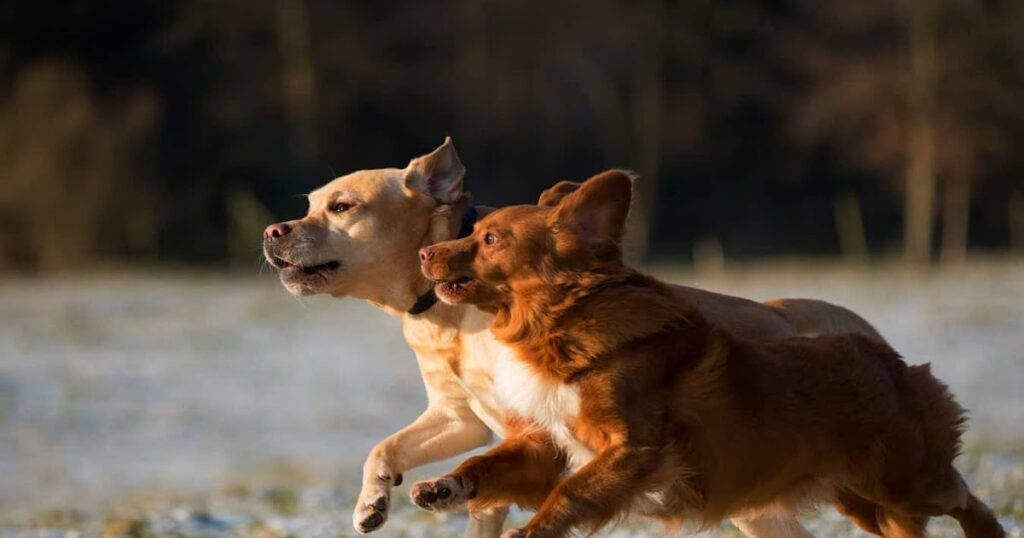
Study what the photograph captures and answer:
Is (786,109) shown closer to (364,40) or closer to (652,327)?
(364,40)

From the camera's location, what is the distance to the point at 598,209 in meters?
5.17

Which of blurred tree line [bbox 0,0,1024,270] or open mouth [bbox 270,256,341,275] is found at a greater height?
open mouth [bbox 270,256,341,275]

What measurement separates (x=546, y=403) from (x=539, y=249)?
0.56m

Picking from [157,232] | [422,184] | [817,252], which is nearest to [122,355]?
[157,232]

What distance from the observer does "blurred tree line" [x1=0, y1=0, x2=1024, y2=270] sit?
29109 millimetres

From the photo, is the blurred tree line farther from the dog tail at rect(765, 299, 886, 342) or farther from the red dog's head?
the red dog's head

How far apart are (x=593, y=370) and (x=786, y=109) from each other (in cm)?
3673

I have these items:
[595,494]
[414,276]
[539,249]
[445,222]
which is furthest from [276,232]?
[595,494]

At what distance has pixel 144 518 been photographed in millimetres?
8703

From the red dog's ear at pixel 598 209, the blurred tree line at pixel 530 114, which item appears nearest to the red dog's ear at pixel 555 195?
the red dog's ear at pixel 598 209

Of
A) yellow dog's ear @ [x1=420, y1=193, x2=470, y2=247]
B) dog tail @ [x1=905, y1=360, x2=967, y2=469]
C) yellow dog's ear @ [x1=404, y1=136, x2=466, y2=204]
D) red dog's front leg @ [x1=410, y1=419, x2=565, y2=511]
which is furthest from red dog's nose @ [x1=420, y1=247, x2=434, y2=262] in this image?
dog tail @ [x1=905, y1=360, x2=967, y2=469]

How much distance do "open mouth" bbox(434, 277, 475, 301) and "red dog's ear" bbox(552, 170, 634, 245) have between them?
0.40 m

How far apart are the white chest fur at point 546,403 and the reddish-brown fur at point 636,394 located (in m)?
0.03

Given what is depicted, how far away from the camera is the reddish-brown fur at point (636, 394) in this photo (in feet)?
16.4
